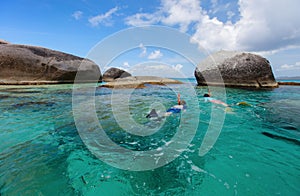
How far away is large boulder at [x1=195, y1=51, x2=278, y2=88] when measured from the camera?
55.2 feet

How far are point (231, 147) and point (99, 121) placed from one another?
4.16 meters

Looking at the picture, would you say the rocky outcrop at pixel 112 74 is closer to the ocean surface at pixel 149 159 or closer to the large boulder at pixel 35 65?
the large boulder at pixel 35 65

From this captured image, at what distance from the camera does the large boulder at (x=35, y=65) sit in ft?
67.0

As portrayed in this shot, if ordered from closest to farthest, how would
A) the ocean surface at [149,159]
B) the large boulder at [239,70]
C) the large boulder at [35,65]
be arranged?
the ocean surface at [149,159] → the large boulder at [239,70] → the large boulder at [35,65]

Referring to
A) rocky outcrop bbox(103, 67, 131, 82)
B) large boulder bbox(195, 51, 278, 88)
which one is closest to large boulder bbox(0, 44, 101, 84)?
rocky outcrop bbox(103, 67, 131, 82)

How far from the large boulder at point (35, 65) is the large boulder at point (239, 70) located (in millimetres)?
22684

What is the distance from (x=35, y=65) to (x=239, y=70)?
2817 cm

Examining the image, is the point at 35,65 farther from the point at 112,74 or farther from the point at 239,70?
the point at 239,70

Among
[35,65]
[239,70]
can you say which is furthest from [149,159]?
[35,65]

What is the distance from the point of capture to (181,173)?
2.48 m

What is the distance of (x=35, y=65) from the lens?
72.9 feet

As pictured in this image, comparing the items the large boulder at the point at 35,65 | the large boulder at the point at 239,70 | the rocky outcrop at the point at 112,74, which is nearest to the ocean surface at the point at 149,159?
the large boulder at the point at 239,70

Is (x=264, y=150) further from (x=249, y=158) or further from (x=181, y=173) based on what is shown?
(x=181, y=173)

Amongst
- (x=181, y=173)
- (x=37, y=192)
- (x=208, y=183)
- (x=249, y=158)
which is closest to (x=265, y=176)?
(x=249, y=158)
